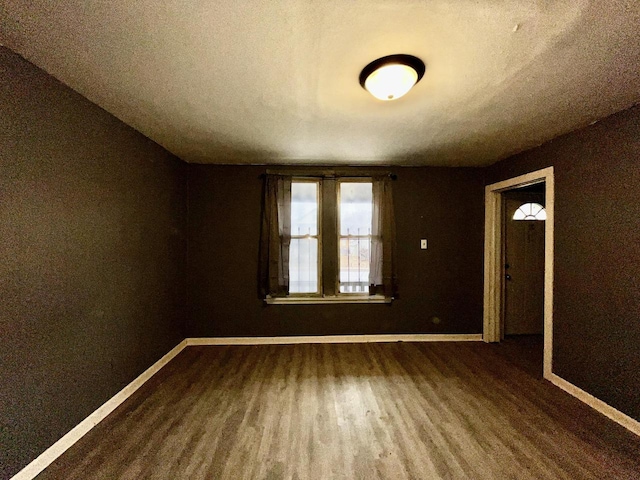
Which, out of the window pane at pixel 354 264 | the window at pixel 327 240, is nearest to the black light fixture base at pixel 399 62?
the window at pixel 327 240

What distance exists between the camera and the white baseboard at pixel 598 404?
210 centimetres

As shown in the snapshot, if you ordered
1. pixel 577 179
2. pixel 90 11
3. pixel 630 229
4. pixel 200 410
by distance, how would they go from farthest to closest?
pixel 577 179, pixel 200 410, pixel 630 229, pixel 90 11

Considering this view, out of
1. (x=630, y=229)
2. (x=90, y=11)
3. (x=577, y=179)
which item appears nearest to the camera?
(x=90, y=11)

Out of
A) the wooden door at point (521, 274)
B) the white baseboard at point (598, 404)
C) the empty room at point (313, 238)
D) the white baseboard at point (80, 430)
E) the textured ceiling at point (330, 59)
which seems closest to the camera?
the textured ceiling at point (330, 59)

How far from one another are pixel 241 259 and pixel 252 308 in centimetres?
68

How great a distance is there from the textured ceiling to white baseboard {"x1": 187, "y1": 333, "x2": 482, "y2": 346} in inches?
103

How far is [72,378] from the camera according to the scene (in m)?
1.94

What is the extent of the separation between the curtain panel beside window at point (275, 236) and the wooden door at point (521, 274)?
3125mm

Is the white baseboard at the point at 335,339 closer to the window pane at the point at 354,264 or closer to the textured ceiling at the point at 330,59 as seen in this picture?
the window pane at the point at 354,264

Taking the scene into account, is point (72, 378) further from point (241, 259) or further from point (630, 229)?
point (630, 229)

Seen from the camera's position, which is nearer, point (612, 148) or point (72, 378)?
point (72, 378)

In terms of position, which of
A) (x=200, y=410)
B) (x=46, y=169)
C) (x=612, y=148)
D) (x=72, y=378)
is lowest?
(x=200, y=410)

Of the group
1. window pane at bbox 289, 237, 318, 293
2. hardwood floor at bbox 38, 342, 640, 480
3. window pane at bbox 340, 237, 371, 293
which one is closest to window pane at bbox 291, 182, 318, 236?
window pane at bbox 289, 237, 318, 293

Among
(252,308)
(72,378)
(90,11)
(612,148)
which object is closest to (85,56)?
(90,11)
